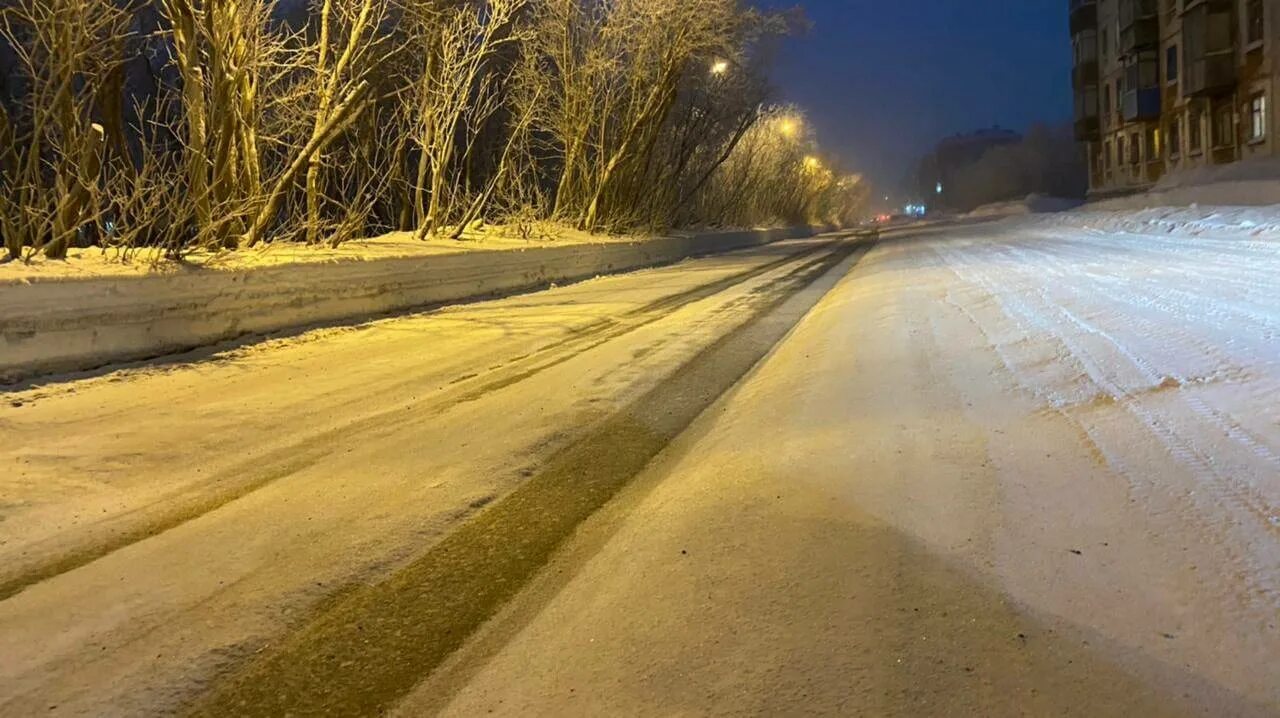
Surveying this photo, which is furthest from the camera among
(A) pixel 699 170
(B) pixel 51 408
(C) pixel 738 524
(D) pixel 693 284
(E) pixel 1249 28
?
(A) pixel 699 170

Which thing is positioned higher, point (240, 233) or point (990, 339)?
point (240, 233)

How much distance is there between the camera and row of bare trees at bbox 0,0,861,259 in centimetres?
1134

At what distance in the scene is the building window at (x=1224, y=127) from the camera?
33938mm

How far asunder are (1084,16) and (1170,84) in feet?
49.4

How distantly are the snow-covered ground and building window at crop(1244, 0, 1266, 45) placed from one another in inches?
1191

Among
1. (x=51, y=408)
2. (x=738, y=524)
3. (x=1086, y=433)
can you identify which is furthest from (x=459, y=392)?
(x=1086, y=433)

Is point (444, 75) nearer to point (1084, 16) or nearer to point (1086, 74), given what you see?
point (1086, 74)

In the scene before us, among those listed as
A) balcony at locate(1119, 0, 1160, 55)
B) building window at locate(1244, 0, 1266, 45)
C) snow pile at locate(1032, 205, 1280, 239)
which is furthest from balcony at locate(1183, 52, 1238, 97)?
snow pile at locate(1032, 205, 1280, 239)

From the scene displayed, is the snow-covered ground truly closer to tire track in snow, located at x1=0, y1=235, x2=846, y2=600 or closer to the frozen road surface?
the frozen road surface

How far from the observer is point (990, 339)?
8.84m

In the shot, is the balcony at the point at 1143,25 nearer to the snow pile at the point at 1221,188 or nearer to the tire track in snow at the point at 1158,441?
the snow pile at the point at 1221,188

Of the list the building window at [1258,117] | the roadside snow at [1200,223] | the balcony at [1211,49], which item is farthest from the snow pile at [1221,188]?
the balcony at [1211,49]

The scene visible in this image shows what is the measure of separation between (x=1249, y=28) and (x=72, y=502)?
38249 mm

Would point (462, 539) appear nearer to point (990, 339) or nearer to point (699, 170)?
point (990, 339)
